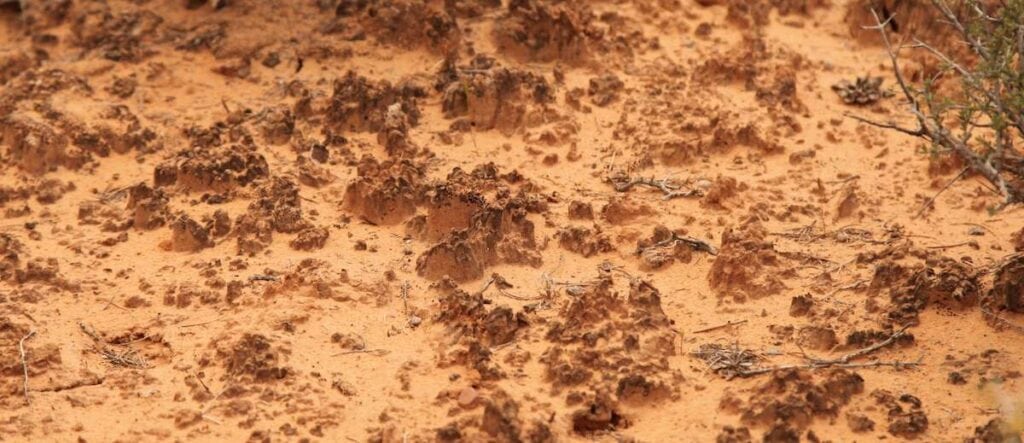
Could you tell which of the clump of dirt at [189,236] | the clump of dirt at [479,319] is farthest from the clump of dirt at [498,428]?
the clump of dirt at [189,236]

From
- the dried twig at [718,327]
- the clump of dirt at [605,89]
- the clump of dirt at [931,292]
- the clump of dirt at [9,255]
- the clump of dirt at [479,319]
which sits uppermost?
the clump of dirt at [931,292]

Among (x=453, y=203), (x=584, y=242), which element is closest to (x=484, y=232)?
(x=453, y=203)

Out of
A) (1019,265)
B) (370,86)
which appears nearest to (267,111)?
(370,86)

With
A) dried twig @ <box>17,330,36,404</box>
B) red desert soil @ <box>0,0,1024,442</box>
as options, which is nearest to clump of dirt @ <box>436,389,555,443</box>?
red desert soil @ <box>0,0,1024,442</box>

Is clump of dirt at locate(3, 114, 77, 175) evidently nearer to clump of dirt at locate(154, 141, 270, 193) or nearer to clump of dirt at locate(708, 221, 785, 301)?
clump of dirt at locate(154, 141, 270, 193)

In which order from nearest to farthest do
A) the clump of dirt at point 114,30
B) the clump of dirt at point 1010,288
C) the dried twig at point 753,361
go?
the dried twig at point 753,361 → the clump of dirt at point 1010,288 → the clump of dirt at point 114,30

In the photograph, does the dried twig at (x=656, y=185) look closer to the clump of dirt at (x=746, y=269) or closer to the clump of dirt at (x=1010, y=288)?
the clump of dirt at (x=746, y=269)
